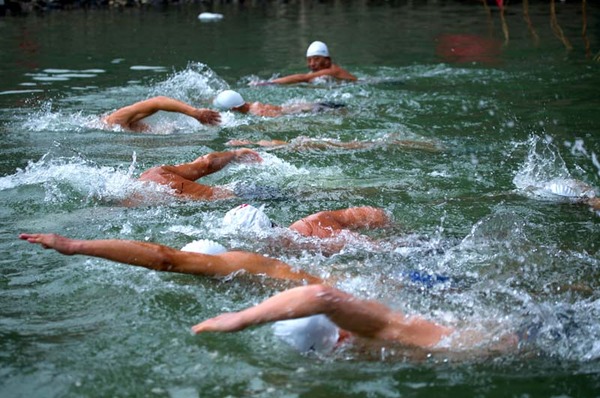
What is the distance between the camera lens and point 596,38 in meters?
20.2

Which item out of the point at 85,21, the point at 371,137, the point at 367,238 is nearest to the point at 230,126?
the point at 371,137

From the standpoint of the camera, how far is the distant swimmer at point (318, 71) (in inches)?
560

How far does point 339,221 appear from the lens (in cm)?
686

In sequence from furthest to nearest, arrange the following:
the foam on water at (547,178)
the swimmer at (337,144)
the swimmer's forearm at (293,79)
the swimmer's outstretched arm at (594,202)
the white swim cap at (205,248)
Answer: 1. the swimmer's forearm at (293,79)
2. the swimmer at (337,144)
3. the foam on water at (547,178)
4. the swimmer's outstretched arm at (594,202)
5. the white swim cap at (205,248)

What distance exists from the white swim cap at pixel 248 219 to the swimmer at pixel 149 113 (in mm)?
3067

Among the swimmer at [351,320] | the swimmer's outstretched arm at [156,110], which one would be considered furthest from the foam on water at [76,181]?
the swimmer at [351,320]

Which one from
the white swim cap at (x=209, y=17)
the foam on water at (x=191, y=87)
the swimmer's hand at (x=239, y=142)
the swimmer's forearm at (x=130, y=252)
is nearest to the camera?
the swimmer's forearm at (x=130, y=252)

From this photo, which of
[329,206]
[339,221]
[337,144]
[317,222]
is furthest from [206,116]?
[317,222]

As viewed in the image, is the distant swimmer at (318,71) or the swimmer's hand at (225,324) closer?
the swimmer's hand at (225,324)

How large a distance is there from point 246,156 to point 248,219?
200cm

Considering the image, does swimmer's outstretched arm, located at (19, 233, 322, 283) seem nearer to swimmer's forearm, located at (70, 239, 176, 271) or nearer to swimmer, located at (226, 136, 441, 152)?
swimmer's forearm, located at (70, 239, 176, 271)

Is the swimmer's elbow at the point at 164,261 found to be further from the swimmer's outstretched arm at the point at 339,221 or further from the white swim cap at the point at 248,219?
the swimmer's outstretched arm at the point at 339,221

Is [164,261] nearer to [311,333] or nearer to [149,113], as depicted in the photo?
[311,333]

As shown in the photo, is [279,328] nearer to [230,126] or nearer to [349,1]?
[230,126]
